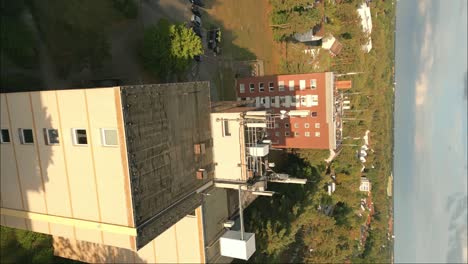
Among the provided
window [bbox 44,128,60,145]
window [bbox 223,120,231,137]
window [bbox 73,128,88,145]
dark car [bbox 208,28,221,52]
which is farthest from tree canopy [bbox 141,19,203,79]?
window [bbox 73,128,88,145]

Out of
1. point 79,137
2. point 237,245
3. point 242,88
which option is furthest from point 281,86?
point 79,137

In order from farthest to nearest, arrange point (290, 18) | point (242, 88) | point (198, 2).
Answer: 1. point (290, 18)
2. point (242, 88)
3. point (198, 2)

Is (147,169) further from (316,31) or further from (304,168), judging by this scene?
(316,31)

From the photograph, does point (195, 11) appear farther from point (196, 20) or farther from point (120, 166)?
point (120, 166)

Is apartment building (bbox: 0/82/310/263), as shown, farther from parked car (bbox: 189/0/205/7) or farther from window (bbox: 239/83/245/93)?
window (bbox: 239/83/245/93)

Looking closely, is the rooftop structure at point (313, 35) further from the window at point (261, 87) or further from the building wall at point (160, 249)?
the building wall at point (160, 249)

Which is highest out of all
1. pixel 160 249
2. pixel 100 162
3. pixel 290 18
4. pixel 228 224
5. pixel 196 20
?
pixel 290 18
